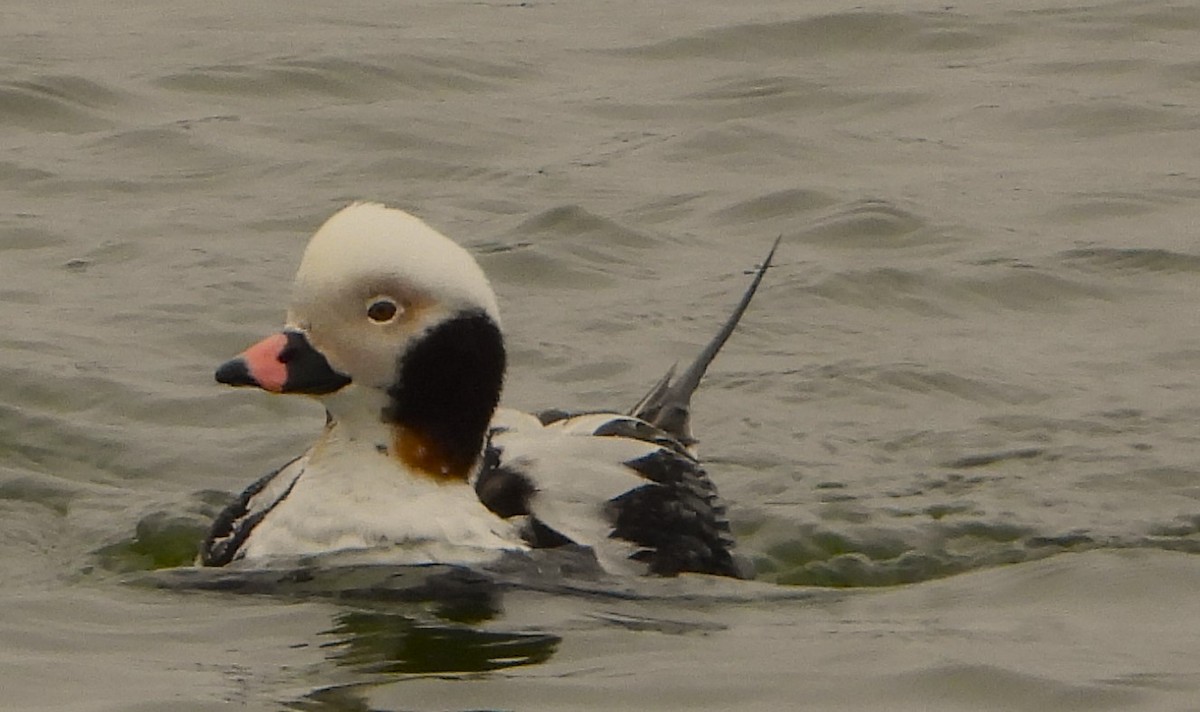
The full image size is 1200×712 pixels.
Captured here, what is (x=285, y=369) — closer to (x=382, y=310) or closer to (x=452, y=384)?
(x=382, y=310)

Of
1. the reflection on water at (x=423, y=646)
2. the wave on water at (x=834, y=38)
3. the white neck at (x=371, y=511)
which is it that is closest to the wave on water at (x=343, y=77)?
the wave on water at (x=834, y=38)

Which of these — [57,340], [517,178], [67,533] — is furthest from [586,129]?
[67,533]

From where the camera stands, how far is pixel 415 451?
6844 mm

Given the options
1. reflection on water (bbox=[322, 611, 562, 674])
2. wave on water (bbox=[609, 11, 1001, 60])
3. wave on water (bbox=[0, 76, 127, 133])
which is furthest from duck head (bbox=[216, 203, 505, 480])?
wave on water (bbox=[609, 11, 1001, 60])

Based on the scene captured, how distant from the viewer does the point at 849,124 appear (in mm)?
12422

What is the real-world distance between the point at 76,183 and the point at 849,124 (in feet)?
10.7

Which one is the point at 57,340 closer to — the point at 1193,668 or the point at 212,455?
the point at 212,455

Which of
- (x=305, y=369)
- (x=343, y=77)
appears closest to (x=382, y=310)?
(x=305, y=369)

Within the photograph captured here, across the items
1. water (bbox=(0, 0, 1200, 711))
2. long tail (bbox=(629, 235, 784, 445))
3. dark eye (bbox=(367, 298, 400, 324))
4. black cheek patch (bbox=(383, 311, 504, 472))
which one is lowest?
water (bbox=(0, 0, 1200, 711))

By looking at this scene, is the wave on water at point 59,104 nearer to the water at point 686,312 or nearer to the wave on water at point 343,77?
the water at point 686,312

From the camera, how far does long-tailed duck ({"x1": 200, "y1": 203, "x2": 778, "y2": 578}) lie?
6.66 metres

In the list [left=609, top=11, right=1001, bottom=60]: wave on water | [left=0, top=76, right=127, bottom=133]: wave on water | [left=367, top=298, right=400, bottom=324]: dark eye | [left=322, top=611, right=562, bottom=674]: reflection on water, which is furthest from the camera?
[left=609, top=11, right=1001, bottom=60]: wave on water

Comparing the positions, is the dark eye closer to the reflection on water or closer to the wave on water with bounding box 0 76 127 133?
the reflection on water

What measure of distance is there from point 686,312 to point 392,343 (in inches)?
135
